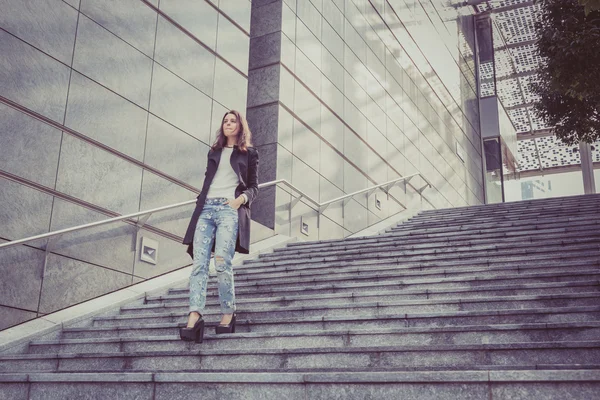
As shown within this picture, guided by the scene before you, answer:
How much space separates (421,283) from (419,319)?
1.28m

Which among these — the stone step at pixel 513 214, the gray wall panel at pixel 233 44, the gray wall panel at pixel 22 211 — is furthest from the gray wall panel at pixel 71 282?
the stone step at pixel 513 214

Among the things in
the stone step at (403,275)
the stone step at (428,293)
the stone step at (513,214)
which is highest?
the stone step at (513,214)

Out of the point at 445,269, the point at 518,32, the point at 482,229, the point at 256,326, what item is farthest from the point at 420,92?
the point at 256,326

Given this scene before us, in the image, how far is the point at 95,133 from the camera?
307 inches

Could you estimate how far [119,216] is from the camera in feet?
24.7

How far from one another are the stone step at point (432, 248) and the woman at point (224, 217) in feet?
10.9

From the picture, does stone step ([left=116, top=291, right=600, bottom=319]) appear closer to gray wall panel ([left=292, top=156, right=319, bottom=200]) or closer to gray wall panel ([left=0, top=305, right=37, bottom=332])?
gray wall panel ([left=0, top=305, right=37, bottom=332])

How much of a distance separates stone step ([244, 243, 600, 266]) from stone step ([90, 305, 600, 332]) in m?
2.08

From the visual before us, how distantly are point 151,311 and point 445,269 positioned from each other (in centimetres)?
313

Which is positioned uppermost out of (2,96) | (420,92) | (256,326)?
(420,92)

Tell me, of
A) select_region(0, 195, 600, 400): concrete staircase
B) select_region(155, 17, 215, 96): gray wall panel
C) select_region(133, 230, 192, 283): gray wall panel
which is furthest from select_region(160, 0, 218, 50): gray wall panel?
select_region(0, 195, 600, 400): concrete staircase

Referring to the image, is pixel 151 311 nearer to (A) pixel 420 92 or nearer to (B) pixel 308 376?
(B) pixel 308 376

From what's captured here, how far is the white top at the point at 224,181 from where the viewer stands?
4.87 m

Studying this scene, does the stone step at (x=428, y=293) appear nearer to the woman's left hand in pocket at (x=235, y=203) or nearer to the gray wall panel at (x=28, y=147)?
the woman's left hand in pocket at (x=235, y=203)
